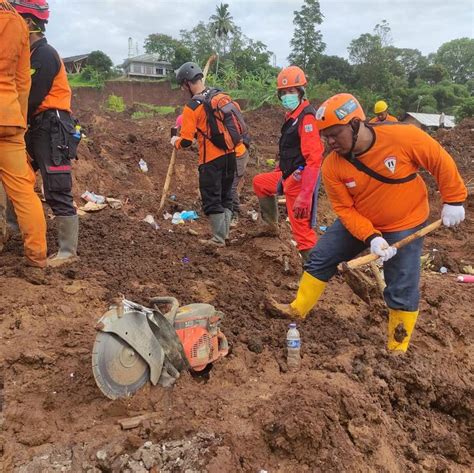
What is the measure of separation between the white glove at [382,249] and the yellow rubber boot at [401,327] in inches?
21.1

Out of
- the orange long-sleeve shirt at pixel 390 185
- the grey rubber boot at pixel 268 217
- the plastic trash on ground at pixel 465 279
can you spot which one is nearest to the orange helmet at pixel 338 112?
the orange long-sleeve shirt at pixel 390 185

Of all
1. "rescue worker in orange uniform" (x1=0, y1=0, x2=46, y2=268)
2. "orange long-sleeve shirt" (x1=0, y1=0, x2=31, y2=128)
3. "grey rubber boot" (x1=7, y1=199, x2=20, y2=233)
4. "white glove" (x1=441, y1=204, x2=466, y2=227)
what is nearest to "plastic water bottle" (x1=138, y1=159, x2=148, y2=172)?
"grey rubber boot" (x1=7, y1=199, x2=20, y2=233)

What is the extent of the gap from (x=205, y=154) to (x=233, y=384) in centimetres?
334

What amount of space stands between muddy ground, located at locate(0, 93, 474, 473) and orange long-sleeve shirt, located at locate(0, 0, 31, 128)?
131 centimetres

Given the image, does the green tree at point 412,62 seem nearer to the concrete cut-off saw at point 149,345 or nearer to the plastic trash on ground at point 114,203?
the plastic trash on ground at point 114,203

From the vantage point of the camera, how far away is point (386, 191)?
3.60 m

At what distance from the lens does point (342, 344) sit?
3.77 meters

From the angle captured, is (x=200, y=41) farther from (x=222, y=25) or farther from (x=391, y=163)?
(x=391, y=163)

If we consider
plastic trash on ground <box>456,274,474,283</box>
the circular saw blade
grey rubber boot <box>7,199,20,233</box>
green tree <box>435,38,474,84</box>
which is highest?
green tree <box>435,38,474,84</box>

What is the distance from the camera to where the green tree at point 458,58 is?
6894 cm

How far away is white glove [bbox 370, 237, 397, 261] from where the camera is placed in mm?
3486

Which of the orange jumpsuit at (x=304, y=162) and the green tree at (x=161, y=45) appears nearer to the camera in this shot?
the orange jumpsuit at (x=304, y=162)

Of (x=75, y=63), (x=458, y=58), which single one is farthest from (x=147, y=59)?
(x=458, y=58)

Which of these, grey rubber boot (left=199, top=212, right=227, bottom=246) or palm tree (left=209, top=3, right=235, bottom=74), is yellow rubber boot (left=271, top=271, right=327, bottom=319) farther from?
palm tree (left=209, top=3, right=235, bottom=74)
